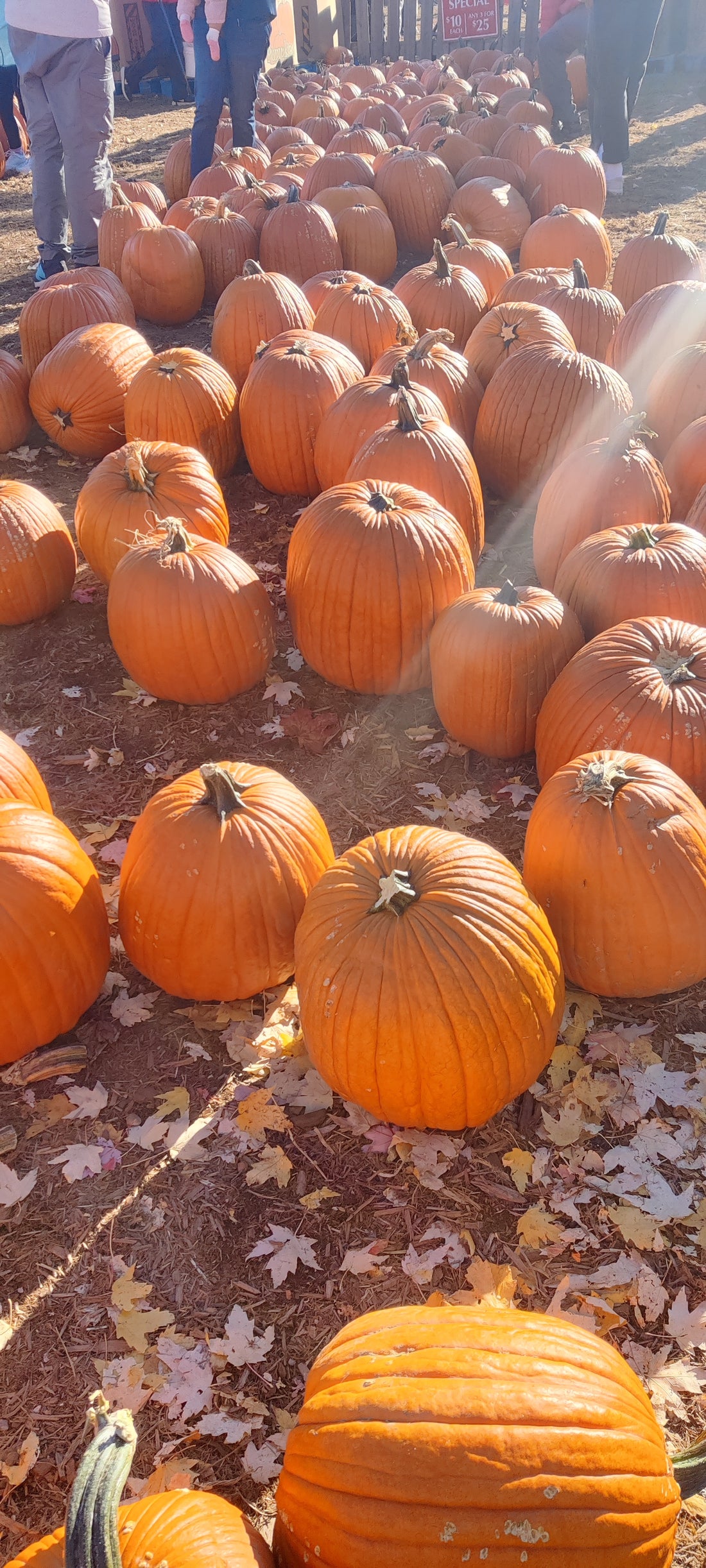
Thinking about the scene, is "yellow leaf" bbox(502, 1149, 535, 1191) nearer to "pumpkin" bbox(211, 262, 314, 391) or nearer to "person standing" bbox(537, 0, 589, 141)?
"pumpkin" bbox(211, 262, 314, 391)

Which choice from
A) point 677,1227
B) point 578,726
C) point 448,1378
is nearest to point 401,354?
point 578,726

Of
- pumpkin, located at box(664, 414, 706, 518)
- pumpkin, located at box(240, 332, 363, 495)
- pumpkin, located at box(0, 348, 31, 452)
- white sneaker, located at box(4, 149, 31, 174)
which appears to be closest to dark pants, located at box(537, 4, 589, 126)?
white sneaker, located at box(4, 149, 31, 174)

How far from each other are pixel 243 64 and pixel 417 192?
289 centimetres

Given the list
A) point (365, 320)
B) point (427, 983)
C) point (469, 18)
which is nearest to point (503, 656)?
point (427, 983)

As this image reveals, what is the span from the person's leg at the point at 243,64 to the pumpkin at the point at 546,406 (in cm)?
737

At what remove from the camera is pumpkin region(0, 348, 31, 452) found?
685 cm

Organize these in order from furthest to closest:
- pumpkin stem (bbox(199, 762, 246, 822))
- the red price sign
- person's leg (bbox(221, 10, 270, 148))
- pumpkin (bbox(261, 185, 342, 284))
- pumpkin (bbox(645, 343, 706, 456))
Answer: the red price sign, person's leg (bbox(221, 10, 270, 148)), pumpkin (bbox(261, 185, 342, 284)), pumpkin (bbox(645, 343, 706, 456)), pumpkin stem (bbox(199, 762, 246, 822))

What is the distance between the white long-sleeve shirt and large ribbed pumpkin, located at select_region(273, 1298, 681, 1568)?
9228 mm

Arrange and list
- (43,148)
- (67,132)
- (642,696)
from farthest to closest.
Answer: (43,148), (67,132), (642,696)

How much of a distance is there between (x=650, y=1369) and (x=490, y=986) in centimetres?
100

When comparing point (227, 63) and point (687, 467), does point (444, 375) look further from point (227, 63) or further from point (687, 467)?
point (227, 63)

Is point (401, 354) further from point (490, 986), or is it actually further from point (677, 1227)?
point (677, 1227)

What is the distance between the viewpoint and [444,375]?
19.3 feet

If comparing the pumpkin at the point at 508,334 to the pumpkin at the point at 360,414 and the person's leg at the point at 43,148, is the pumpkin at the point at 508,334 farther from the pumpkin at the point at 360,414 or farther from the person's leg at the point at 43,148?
the person's leg at the point at 43,148
